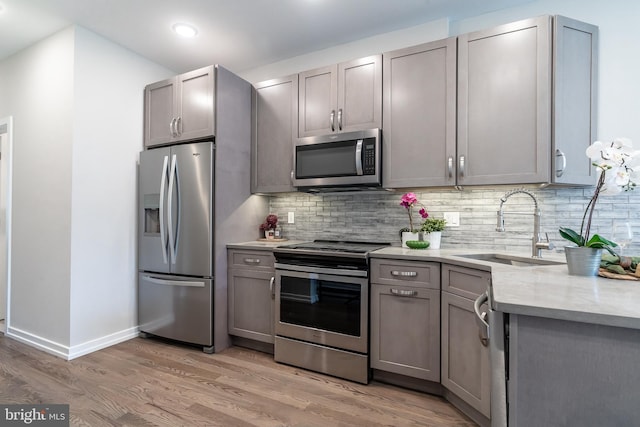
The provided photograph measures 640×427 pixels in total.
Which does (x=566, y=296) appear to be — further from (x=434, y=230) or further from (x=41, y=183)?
(x=41, y=183)

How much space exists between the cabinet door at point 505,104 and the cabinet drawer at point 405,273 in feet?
2.19

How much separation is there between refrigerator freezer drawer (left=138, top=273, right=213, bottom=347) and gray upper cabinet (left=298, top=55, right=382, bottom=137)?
1.64 metres

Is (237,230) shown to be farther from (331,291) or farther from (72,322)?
Result: (72,322)

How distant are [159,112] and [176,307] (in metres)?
1.82

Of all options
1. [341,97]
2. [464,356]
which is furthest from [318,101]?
[464,356]

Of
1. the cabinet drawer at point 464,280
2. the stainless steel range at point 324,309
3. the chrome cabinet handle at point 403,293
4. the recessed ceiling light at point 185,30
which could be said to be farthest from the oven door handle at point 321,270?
the recessed ceiling light at point 185,30

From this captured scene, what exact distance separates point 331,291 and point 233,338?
115 cm

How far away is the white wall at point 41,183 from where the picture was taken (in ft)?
8.60

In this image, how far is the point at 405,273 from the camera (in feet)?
6.93

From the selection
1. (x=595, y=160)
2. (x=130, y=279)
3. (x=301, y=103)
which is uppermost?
(x=301, y=103)

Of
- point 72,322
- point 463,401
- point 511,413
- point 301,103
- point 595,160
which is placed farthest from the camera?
point 301,103

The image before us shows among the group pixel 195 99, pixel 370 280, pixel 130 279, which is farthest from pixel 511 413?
pixel 130 279

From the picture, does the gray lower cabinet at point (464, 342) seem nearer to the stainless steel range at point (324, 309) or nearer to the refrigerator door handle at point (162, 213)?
the stainless steel range at point (324, 309)

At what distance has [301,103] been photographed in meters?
2.81
